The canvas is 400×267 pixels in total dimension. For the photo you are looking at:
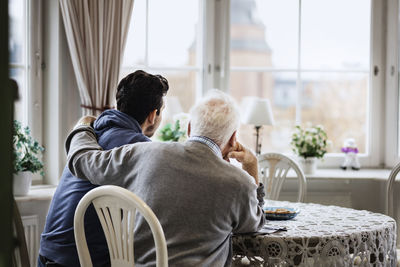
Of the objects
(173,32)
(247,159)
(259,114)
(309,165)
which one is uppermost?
(173,32)

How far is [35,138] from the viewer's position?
3.41m

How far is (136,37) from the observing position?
3.71 m

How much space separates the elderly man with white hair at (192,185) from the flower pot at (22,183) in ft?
4.65

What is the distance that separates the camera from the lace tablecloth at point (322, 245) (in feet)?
6.27

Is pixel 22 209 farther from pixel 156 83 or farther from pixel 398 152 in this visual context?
pixel 398 152

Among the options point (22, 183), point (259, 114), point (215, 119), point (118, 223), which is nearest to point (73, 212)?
point (118, 223)

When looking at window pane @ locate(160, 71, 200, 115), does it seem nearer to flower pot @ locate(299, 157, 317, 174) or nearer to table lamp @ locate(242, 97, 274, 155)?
table lamp @ locate(242, 97, 274, 155)

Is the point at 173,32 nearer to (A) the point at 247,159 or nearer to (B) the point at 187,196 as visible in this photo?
(A) the point at 247,159

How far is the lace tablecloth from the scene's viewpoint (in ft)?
6.27

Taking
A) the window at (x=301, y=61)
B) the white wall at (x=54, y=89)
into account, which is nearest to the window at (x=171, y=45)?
the window at (x=301, y=61)

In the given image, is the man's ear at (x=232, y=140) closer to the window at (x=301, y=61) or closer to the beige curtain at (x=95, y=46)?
the beige curtain at (x=95, y=46)

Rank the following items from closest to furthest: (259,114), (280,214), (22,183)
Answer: (280,214) < (22,183) < (259,114)

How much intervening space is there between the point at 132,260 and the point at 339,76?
2.83 m

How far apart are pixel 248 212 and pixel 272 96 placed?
236cm
